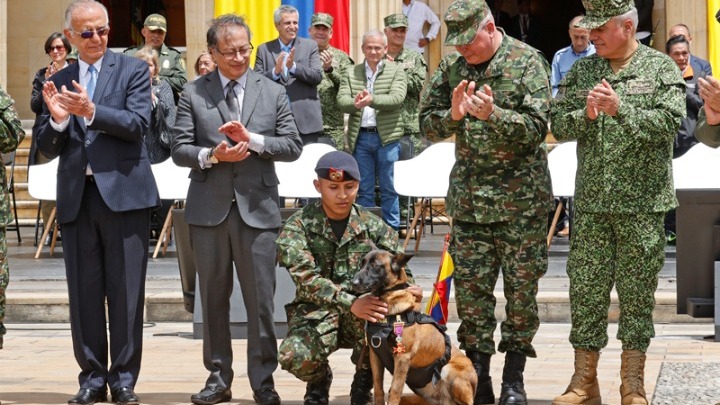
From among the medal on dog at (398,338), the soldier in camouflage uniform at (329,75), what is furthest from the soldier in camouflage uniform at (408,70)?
the medal on dog at (398,338)

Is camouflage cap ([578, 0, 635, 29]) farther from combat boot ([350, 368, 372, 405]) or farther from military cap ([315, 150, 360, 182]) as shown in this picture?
combat boot ([350, 368, 372, 405])

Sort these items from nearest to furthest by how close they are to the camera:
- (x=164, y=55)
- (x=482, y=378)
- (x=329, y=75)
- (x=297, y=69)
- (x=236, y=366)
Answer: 1. (x=482, y=378)
2. (x=236, y=366)
3. (x=297, y=69)
4. (x=329, y=75)
5. (x=164, y=55)

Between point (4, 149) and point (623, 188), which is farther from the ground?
point (4, 149)

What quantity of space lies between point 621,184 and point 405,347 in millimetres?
1377

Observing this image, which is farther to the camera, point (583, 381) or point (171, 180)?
point (171, 180)

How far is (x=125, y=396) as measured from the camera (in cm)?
809

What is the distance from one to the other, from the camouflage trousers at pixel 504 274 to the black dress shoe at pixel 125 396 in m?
1.80

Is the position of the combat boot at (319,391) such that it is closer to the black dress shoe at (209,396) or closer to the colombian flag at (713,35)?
the black dress shoe at (209,396)

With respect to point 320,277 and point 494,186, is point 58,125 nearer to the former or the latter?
point 320,277

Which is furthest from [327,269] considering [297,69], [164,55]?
[164,55]

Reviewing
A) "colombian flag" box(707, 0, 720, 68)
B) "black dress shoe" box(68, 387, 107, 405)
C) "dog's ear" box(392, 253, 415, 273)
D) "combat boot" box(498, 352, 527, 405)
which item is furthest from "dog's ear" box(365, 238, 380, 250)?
"colombian flag" box(707, 0, 720, 68)

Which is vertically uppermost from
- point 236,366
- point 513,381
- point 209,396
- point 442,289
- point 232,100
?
point 232,100

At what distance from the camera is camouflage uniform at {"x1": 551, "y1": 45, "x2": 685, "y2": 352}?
7.61m

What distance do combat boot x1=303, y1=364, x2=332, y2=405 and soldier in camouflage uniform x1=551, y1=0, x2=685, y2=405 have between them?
48.5 inches
